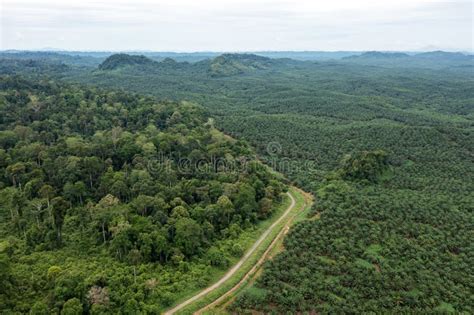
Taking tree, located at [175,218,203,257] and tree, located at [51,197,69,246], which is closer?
tree, located at [175,218,203,257]

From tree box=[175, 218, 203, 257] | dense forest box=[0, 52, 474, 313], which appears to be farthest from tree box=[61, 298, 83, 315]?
tree box=[175, 218, 203, 257]

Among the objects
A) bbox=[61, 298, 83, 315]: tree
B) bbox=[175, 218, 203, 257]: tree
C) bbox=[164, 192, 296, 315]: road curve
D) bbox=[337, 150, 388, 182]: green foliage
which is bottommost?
bbox=[164, 192, 296, 315]: road curve

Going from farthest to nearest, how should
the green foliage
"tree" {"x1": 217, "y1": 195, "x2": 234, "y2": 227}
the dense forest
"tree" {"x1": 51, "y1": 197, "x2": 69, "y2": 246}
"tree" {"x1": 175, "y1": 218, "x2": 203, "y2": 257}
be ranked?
the green foliage, "tree" {"x1": 217, "y1": 195, "x2": 234, "y2": 227}, "tree" {"x1": 51, "y1": 197, "x2": 69, "y2": 246}, "tree" {"x1": 175, "y1": 218, "x2": 203, "y2": 257}, the dense forest

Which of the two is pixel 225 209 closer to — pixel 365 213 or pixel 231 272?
pixel 231 272

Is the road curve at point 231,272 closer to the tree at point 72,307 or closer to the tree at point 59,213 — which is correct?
the tree at point 72,307

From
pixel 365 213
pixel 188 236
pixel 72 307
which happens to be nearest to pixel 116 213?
pixel 188 236

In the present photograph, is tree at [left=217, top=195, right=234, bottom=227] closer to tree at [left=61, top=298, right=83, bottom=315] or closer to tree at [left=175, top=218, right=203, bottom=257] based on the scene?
tree at [left=175, top=218, right=203, bottom=257]

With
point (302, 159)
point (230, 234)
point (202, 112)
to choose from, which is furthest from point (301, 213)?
point (202, 112)

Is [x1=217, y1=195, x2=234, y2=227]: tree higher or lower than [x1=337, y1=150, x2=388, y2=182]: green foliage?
lower
